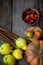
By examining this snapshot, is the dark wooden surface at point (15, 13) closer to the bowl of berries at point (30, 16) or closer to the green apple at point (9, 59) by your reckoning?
the bowl of berries at point (30, 16)

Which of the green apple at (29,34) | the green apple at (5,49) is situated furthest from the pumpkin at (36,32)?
the green apple at (5,49)

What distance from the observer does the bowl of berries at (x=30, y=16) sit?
5.19 ft

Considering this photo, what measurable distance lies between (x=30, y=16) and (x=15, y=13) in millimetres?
107

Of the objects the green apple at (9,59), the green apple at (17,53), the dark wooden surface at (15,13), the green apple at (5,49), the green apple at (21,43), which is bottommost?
the green apple at (9,59)

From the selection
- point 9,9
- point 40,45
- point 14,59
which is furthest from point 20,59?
point 9,9

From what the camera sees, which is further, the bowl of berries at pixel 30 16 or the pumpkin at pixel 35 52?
the bowl of berries at pixel 30 16

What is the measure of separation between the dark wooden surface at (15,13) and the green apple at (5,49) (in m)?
0.12

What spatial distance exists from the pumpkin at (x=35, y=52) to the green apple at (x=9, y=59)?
9 cm

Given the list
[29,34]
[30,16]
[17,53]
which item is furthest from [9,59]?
[30,16]

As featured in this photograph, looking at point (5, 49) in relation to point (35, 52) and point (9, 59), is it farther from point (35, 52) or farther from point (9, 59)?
point (35, 52)

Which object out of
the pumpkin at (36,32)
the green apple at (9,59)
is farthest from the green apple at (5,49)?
the pumpkin at (36,32)

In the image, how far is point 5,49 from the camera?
1.51 meters

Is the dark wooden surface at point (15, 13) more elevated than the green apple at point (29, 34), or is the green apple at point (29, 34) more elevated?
the dark wooden surface at point (15, 13)

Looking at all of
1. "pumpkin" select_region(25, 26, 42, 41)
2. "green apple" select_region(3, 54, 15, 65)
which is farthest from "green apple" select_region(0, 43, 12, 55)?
"pumpkin" select_region(25, 26, 42, 41)
